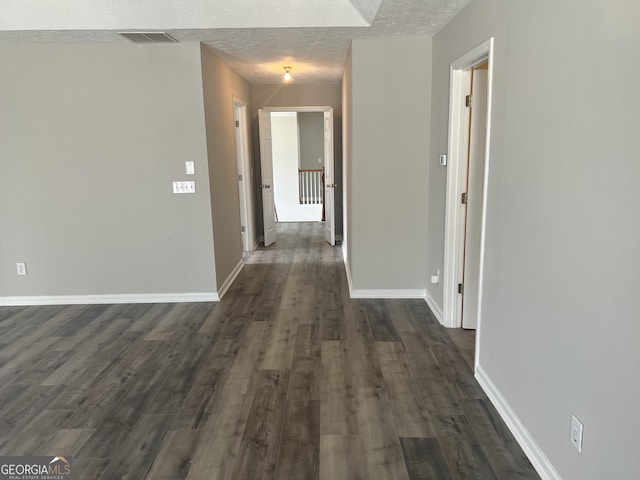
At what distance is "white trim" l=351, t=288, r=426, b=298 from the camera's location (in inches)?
177

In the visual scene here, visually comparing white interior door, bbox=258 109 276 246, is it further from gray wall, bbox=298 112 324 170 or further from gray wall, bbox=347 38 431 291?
gray wall, bbox=298 112 324 170

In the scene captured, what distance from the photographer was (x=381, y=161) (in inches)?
168

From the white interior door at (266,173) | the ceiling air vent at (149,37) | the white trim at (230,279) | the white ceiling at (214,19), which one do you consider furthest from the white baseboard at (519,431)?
the white interior door at (266,173)

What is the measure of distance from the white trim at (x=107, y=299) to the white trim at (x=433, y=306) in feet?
7.01

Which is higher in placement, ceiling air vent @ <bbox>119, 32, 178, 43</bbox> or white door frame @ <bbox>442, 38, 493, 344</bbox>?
ceiling air vent @ <bbox>119, 32, 178, 43</bbox>

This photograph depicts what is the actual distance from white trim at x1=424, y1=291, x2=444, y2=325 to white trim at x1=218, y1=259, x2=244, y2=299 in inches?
84.0

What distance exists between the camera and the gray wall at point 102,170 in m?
4.14

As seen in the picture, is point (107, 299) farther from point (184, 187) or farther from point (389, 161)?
point (389, 161)

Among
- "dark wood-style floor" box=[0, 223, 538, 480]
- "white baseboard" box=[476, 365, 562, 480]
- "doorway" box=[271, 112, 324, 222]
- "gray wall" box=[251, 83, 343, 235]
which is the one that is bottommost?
"dark wood-style floor" box=[0, 223, 538, 480]

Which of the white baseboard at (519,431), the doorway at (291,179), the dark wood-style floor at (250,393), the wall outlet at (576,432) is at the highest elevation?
the doorway at (291,179)

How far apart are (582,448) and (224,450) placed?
1.64 metres

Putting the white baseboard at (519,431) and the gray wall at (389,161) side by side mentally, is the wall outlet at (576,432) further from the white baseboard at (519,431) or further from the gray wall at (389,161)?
the gray wall at (389,161)

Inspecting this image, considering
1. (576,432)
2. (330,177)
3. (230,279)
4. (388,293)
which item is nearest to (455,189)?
(388,293)

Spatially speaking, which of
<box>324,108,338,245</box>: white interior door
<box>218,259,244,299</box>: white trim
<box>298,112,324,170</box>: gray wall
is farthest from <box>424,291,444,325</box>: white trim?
<box>298,112,324,170</box>: gray wall
